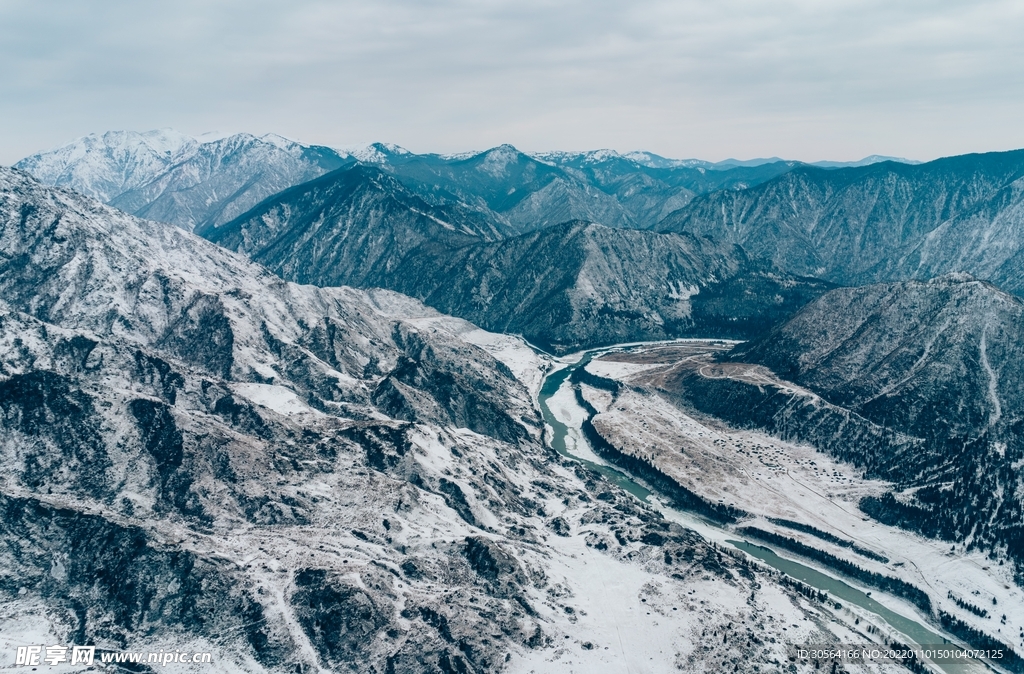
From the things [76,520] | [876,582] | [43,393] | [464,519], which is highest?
[43,393]

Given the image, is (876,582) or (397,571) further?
(876,582)

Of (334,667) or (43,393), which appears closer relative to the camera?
(334,667)

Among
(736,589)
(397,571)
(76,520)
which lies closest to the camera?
(76,520)

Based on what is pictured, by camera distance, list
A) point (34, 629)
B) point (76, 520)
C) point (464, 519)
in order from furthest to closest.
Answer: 1. point (464, 519)
2. point (76, 520)
3. point (34, 629)

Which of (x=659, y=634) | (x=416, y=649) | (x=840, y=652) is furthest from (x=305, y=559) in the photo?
(x=840, y=652)

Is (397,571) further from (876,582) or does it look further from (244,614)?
(876,582)

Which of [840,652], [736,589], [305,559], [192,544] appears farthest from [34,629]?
[840,652]

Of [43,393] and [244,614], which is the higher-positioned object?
[43,393]

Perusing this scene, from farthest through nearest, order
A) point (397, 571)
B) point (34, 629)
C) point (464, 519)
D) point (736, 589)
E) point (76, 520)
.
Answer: point (464, 519)
point (736, 589)
point (397, 571)
point (76, 520)
point (34, 629)

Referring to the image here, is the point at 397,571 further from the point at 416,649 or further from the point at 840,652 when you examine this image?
the point at 840,652
